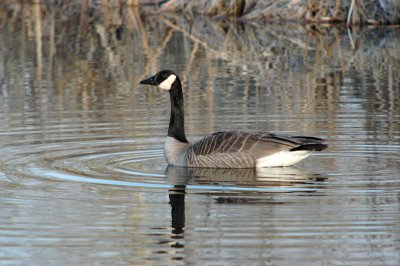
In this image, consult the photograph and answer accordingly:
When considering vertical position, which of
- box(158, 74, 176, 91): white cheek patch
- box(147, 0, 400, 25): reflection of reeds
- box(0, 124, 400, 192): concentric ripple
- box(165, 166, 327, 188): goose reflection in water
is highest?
box(147, 0, 400, 25): reflection of reeds

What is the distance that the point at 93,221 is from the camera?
8.12m

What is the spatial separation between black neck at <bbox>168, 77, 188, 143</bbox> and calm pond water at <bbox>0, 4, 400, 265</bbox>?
0.35 m

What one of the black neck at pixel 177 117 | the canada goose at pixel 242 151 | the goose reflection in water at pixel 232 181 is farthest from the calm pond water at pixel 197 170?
the black neck at pixel 177 117

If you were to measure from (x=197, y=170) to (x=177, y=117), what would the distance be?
3.14ft

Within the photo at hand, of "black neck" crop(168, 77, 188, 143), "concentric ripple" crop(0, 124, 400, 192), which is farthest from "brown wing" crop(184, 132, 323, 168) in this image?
"black neck" crop(168, 77, 188, 143)

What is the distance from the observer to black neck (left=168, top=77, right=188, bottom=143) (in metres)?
11.2

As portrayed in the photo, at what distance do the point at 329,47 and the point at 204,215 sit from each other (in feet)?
48.8

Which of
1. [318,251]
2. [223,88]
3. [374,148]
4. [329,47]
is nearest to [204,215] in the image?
[318,251]

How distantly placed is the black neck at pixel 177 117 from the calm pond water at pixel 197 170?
0.35 m

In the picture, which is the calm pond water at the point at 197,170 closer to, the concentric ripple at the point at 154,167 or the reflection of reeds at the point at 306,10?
the concentric ripple at the point at 154,167

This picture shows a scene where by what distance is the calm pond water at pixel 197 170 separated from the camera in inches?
289

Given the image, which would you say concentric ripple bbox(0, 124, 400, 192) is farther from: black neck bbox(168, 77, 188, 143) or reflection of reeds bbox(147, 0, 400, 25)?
reflection of reeds bbox(147, 0, 400, 25)

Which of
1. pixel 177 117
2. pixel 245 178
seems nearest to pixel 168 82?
pixel 177 117

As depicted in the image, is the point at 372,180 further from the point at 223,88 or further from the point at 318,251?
the point at 223,88
